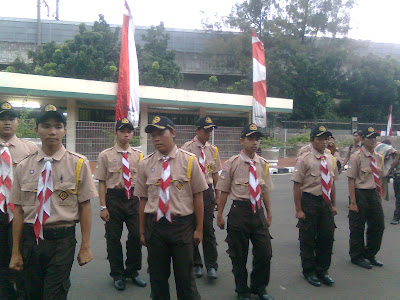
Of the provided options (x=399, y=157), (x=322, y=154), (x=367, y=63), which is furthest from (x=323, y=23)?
(x=322, y=154)

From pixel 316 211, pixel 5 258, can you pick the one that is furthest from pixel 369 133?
pixel 5 258

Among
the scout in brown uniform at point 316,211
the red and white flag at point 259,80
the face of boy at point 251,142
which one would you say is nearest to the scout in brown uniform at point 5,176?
the face of boy at point 251,142

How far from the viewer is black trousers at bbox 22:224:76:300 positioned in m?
2.84

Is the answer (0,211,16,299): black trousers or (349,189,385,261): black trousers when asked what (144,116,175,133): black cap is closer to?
(0,211,16,299): black trousers

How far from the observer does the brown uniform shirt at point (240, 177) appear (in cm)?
415

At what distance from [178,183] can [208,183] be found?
1813 mm

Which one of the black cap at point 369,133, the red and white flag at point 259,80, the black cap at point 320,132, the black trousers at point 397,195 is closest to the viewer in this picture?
the black cap at point 320,132

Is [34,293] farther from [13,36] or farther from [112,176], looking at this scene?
[13,36]

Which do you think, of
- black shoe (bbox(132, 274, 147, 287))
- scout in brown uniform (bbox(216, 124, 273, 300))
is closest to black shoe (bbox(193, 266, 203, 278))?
black shoe (bbox(132, 274, 147, 287))

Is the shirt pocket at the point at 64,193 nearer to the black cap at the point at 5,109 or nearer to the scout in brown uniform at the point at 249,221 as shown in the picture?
the black cap at the point at 5,109

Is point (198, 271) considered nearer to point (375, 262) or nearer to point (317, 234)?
point (317, 234)

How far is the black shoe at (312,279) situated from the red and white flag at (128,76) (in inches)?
361

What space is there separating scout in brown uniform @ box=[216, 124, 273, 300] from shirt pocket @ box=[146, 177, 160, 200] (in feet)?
3.57

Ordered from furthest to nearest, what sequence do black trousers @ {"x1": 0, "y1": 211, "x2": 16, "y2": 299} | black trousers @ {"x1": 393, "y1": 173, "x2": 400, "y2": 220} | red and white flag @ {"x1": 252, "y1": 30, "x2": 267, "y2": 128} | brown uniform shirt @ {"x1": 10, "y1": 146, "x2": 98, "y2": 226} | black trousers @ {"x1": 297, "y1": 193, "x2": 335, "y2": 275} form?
red and white flag @ {"x1": 252, "y1": 30, "x2": 267, "y2": 128}
black trousers @ {"x1": 393, "y1": 173, "x2": 400, "y2": 220}
black trousers @ {"x1": 297, "y1": 193, "x2": 335, "y2": 275}
black trousers @ {"x1": 0, "y1": 211, "x2": 16, "y2": 299}
brown uniform shirt @ {"x1": 10, "y1": 146, "x2": 98, "y2": 226}
